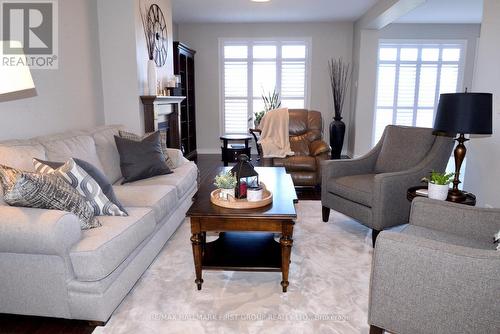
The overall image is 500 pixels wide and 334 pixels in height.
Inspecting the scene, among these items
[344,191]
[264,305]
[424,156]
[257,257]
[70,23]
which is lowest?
[264,305]

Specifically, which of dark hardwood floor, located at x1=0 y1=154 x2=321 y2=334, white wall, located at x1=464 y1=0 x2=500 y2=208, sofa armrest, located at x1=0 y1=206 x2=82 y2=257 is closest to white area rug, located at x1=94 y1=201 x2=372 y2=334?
dark hardwood floor, located at x1=0 y1=154 x2=321 y2=334

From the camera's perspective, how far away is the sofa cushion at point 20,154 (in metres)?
2.16

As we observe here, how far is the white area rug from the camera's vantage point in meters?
1.96

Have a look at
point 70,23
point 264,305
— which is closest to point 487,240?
point 264,305

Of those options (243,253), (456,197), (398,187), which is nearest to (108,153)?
(243,253)

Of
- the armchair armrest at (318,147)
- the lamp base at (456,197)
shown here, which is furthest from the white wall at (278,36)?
the lamp base at (456,197)

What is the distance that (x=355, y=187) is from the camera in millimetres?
3182

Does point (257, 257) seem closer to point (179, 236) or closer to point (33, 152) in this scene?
point (179, 236)

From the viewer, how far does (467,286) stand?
1.43 metres

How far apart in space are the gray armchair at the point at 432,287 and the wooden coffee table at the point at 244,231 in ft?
2.24

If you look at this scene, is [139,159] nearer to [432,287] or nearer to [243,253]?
[243,253]

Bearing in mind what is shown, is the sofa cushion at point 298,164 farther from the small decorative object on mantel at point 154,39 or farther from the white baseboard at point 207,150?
the white baseboard at point 207,150

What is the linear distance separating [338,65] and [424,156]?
4579 mm

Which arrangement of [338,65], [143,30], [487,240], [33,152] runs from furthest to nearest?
[338,65] < [143,30] < [33,152] < [487,240]
